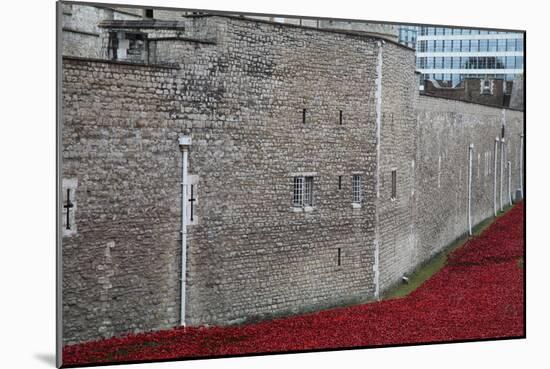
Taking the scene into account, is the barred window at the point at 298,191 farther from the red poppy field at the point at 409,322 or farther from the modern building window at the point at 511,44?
the modern building window at the point at 511,44

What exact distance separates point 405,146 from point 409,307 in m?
1.91

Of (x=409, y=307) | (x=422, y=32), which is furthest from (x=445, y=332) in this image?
(x=422, y=32)

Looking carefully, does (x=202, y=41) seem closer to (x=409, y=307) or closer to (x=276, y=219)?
(x=276, y=219)

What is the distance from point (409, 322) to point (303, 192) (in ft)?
6.42

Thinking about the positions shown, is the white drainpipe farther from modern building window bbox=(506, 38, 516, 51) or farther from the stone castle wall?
modern building window bbox=(506, 38, 516, 51)

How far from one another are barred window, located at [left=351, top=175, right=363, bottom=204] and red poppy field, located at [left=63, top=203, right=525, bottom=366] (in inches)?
47.7

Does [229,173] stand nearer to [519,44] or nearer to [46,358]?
[46,358]

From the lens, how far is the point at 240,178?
1191 cm

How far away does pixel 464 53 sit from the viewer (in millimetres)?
13211

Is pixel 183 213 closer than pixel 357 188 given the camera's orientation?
Yes

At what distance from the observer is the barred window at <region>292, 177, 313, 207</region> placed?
489 inches

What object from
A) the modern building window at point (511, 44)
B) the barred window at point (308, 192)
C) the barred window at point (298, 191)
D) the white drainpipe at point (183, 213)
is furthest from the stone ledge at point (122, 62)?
the modern building window at point (511, 44)

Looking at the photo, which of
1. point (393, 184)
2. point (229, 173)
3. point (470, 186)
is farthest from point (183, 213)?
point (470, 186)

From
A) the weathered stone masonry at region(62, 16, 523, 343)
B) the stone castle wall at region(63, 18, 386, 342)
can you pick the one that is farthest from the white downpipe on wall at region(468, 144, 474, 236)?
the stone castle wall at region(63, 18, 386, 342)
